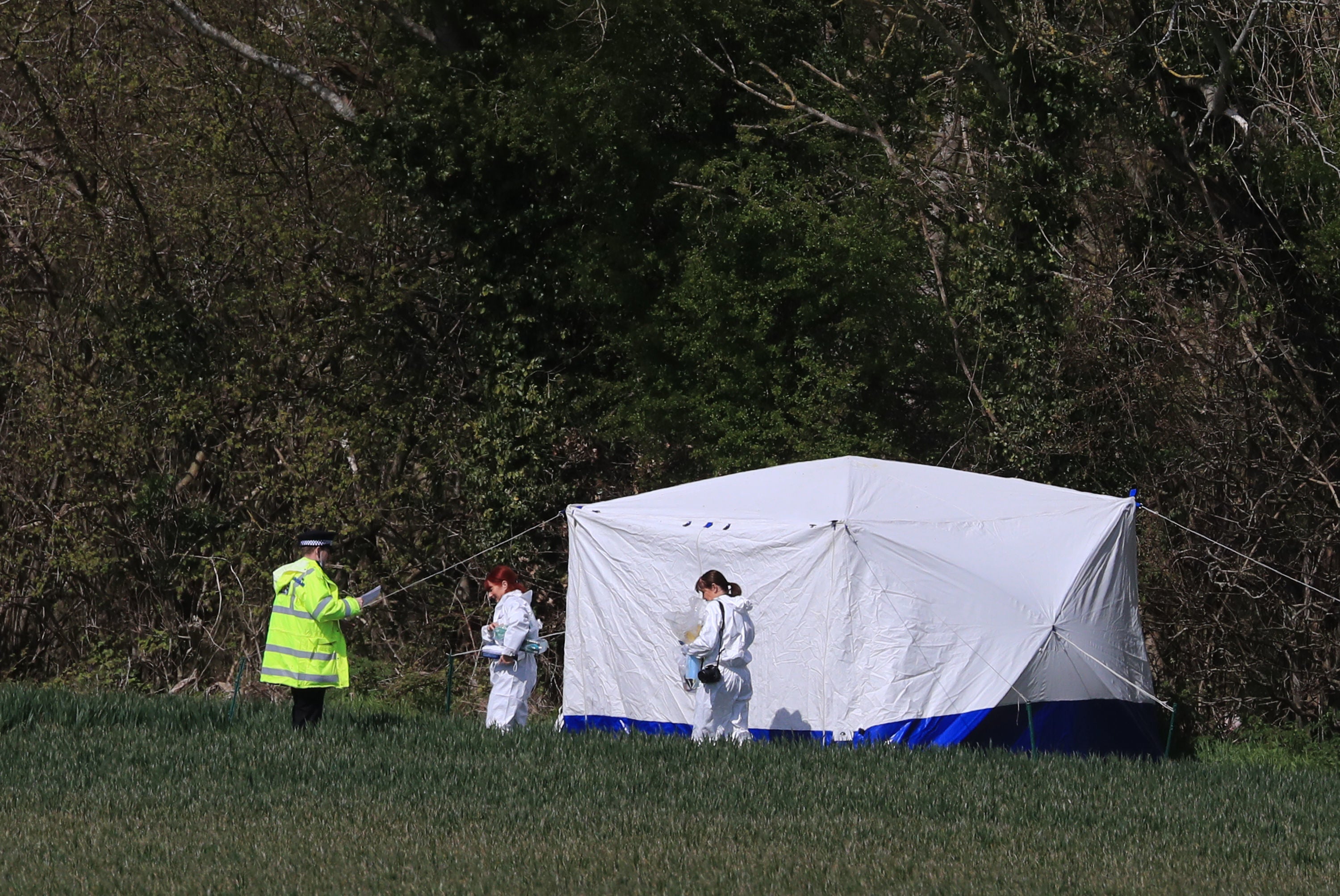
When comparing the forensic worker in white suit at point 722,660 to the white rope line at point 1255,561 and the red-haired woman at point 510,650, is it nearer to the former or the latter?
the red-haired woman at point 510,650

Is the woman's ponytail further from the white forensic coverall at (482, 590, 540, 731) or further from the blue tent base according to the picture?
the white forensic coverall at (482, 590, 540, 731)

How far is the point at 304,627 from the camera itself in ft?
38.0

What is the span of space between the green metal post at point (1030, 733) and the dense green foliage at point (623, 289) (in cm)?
472

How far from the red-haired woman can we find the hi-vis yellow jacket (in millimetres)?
1807

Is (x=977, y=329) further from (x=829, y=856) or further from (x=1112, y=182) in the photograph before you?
(x=829, y=856)

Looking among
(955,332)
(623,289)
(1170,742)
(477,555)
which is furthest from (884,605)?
(623,289)

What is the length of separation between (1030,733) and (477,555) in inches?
329

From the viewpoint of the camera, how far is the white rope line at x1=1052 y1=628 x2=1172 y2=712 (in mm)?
13719

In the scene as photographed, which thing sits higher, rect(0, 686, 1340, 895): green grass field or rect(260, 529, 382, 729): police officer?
rect(260, 529, 382, 729): police officer

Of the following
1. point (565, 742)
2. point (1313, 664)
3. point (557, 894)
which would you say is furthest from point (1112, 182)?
point (557, 894)

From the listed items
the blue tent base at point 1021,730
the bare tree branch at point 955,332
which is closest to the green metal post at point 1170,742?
the blue tent base at point 1021,730

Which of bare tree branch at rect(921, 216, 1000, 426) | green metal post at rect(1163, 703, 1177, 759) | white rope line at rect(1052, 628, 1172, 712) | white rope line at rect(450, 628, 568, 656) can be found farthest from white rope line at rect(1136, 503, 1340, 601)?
white rope line at rect(450, 628, 568, 656)

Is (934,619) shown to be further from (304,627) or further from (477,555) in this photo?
(477,555)

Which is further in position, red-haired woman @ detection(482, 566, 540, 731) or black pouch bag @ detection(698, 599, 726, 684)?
red-haired woman @ detection(482, 566, 540, 731)
